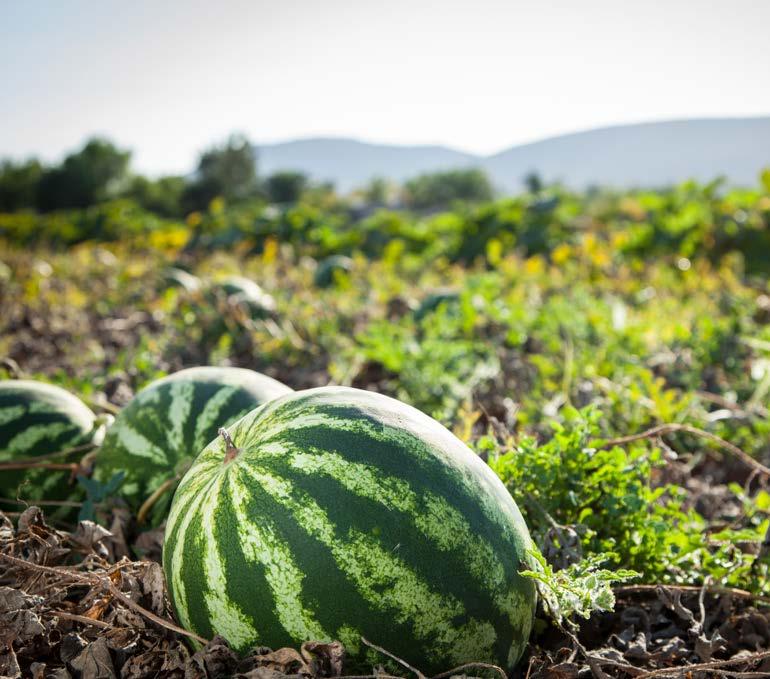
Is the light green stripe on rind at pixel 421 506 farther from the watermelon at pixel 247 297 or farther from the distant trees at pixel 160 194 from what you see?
the distant trees at pixel 160 194

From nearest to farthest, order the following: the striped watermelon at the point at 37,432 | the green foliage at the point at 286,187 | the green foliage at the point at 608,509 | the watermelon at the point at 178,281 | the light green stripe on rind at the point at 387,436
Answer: the light green stripe on rind at the point at 387,436, the green foliage at the point at 608,509, the striped watermelon at the point at 37,432, the watermelon at the point at 178,281, the green foliage at the point at 286,187

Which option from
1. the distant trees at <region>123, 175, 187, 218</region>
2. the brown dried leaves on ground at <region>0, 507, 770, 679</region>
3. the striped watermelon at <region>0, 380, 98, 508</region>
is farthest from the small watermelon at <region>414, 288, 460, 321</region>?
the distant trees at <region>123, 175, 187, 218</region>

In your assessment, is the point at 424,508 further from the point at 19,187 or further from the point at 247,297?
the point at 19,187

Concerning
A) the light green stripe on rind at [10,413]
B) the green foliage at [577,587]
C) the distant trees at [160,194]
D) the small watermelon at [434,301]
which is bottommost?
the green foliage at [577,587]

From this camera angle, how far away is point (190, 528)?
1581mm

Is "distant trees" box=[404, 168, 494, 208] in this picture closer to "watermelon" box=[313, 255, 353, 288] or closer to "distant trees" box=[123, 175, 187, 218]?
"distant trees" box=[123, 175, 187, 218]

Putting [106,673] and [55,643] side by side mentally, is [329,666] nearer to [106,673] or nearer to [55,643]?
[106,673]

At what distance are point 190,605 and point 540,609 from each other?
91 cm

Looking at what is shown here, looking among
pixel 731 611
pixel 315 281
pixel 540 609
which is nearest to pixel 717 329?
pixel 731 611

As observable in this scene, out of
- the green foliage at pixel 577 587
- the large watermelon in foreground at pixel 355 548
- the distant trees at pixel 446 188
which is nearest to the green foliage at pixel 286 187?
the distant trees at pixel 446 188

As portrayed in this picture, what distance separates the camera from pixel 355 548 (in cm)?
145

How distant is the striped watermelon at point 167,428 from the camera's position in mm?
2297

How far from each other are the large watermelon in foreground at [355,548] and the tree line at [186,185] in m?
31.4

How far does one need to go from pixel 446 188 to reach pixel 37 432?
34.6 meters
